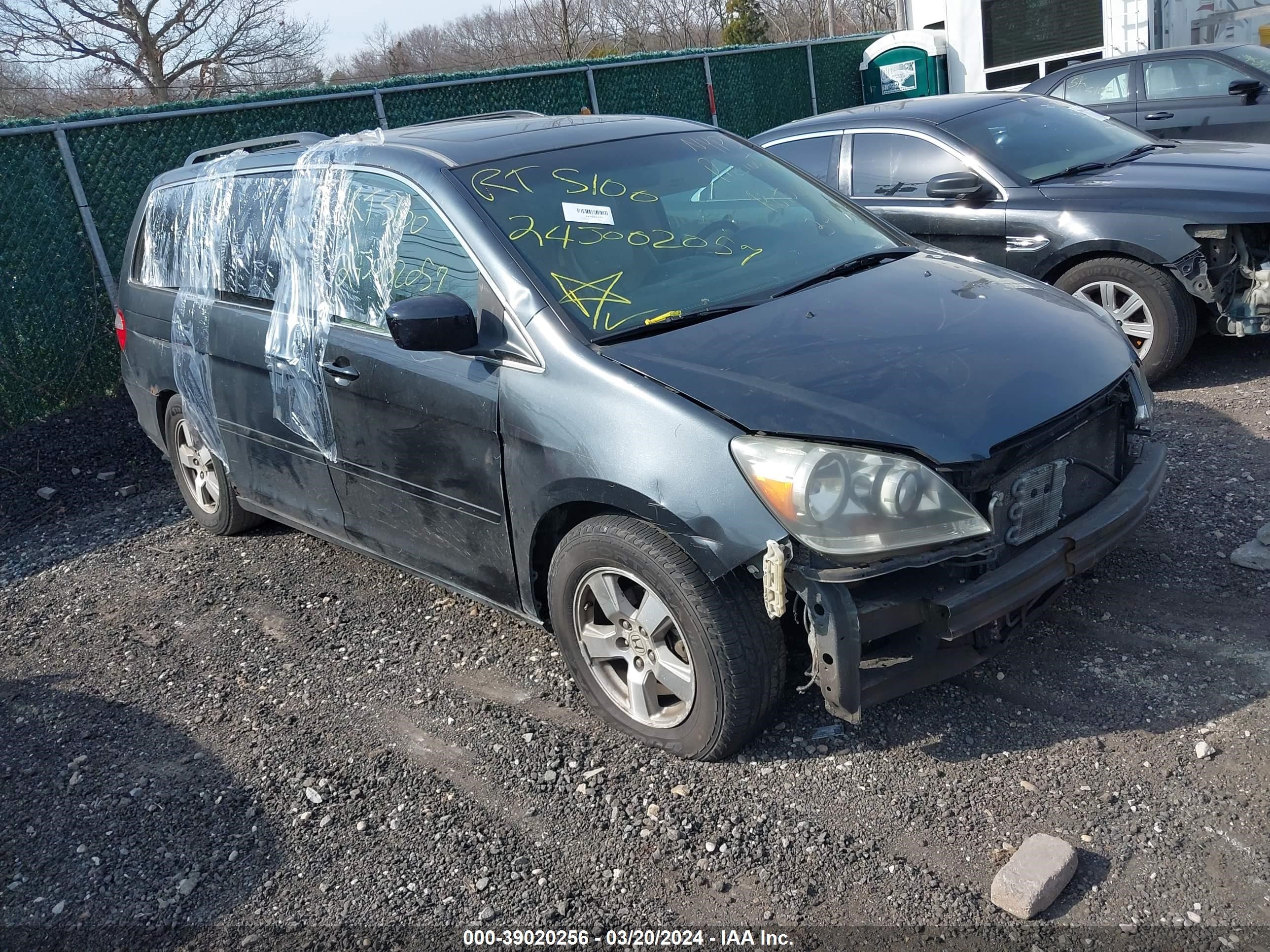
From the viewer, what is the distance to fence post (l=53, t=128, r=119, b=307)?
8055 mm

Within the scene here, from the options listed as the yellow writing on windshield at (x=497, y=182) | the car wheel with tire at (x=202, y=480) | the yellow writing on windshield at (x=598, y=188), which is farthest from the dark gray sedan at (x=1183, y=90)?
the car wheel with tire at (x=202, y=480)

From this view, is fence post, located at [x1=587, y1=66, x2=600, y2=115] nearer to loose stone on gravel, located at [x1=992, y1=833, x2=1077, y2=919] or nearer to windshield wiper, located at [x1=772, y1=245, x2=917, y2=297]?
windshield wiper, located at [x1=772, y1=245, x2=917, y2=297]

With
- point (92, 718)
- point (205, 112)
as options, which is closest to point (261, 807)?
point (92, 718)

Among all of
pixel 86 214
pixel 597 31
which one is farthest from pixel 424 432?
pixel 597 31

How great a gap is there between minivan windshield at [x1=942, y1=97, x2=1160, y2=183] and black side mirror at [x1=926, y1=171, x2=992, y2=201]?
26 cm

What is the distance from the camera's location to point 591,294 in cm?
351

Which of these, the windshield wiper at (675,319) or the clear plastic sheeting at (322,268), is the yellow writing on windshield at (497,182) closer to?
the clear plastic sheeting at (322,268)

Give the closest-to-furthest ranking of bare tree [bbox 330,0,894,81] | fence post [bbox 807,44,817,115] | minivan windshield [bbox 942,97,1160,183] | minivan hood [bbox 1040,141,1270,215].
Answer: minivan hood [bbox 1040,141,1270,215], minivan windshield [bbox 942,97,1160,183], fence post [bbox 807,44,817,115], bare tree [bbox 330,0,894,81]

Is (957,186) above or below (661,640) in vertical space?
above

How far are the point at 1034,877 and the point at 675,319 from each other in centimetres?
190

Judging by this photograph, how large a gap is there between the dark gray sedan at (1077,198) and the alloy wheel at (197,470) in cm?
424

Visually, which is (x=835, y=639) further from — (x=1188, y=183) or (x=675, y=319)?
(x=1188, y=183)

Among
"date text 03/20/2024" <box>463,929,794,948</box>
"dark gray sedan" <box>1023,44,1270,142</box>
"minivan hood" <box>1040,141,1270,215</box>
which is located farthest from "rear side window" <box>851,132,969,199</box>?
"date text 03/20/2024" <box>463,929,794,948</box>

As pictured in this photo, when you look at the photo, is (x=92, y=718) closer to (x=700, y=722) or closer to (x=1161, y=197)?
(x=700, y=722)
